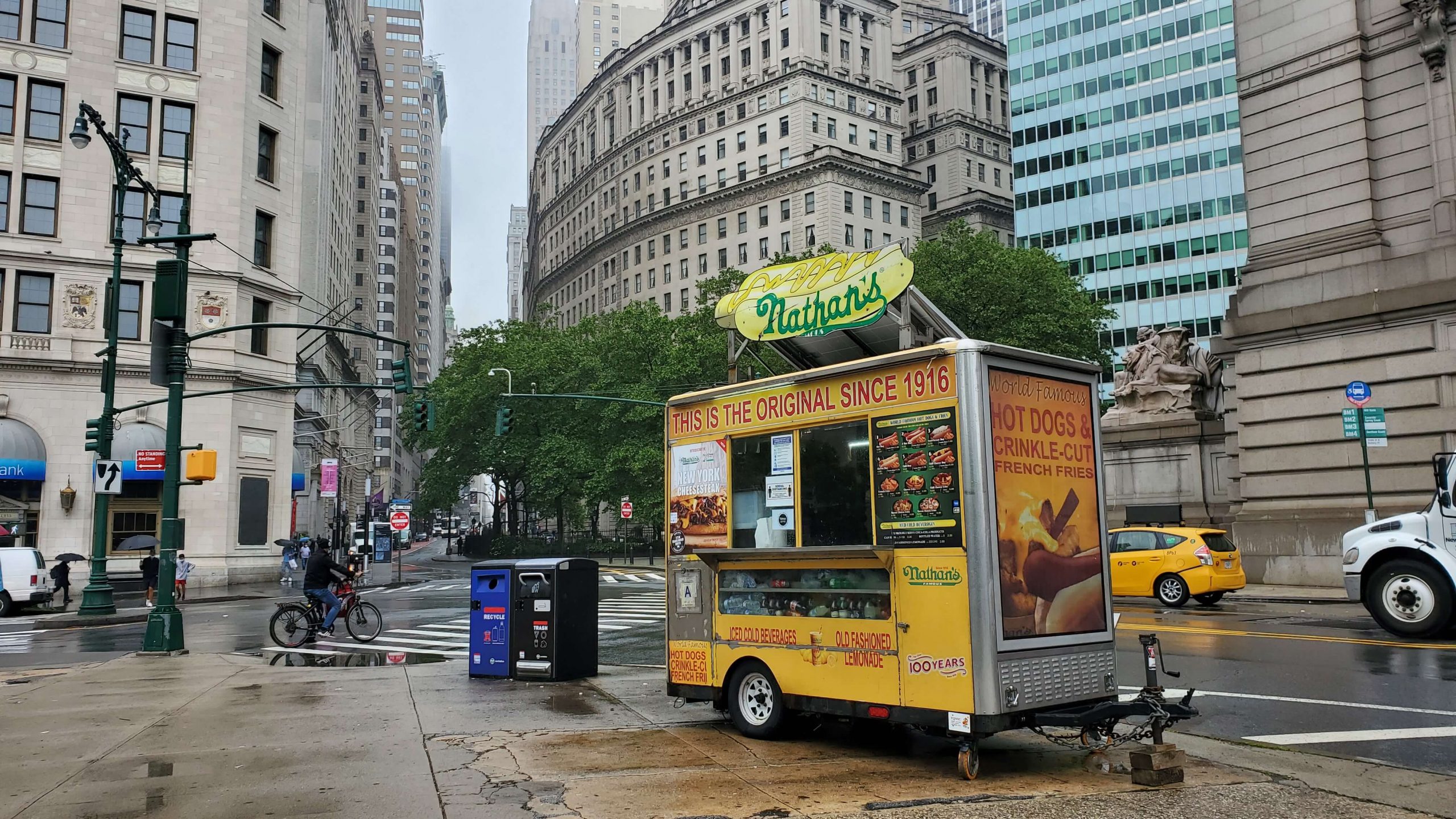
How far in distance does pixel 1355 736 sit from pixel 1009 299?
40813 millimetres

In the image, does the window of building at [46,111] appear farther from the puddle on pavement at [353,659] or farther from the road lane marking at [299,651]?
the puddle on pavement at [353,659]

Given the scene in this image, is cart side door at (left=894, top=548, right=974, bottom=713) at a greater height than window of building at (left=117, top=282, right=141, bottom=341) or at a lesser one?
lesser

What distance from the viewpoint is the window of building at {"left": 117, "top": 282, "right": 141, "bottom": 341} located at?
121 feet

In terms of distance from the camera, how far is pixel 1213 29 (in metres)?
84.4

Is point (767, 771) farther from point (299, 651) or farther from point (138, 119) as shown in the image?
point (138, 119)

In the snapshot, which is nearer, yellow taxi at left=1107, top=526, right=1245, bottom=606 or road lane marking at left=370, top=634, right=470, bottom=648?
road lane marking at left=370, top=634, right=470, bottom=648

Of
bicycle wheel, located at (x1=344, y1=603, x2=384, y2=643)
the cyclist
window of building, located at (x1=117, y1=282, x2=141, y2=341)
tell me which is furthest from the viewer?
window of building, located at (x1=117, y1=282, x2=141, y2=341)

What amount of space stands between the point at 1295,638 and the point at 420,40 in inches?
7432

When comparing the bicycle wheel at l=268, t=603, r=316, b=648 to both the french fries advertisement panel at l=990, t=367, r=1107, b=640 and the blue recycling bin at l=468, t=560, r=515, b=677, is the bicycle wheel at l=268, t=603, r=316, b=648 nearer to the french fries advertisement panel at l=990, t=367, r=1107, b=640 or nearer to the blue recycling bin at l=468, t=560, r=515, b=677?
the blue recycling bin at l=468, t=560, r=515, b=677

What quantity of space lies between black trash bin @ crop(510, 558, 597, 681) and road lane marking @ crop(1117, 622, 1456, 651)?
8.52 m

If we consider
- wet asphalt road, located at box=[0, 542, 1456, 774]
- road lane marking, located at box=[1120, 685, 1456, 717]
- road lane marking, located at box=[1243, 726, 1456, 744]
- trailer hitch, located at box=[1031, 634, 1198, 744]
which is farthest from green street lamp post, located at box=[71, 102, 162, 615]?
road lane marking, located at box=[1243, 726, 1456, 744]

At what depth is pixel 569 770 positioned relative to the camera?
727 cm

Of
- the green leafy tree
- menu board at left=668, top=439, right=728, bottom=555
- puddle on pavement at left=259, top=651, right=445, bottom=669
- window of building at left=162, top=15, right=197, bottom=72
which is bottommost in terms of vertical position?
puddle on pavement at left=259, top=651, right=445, bottom=669

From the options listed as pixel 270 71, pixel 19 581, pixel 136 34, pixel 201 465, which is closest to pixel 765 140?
pixel 270 71
